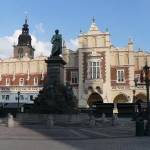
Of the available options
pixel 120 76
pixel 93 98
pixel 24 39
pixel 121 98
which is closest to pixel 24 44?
pixel 24 39

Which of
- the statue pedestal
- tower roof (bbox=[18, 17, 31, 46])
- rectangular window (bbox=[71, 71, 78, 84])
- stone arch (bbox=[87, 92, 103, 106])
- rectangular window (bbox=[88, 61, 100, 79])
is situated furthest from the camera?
tower roof (bbox=[18, 17, 31, 46])

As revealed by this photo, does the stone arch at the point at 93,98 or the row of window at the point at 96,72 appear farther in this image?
the stone arch at the point at 93,98

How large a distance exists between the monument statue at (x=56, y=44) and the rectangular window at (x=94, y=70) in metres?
40.1

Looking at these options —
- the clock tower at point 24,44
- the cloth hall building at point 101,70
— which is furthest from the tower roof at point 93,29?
the clock tower at point 24,44

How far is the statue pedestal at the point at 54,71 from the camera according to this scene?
3569 cm

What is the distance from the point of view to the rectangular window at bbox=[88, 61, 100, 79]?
78438 mm

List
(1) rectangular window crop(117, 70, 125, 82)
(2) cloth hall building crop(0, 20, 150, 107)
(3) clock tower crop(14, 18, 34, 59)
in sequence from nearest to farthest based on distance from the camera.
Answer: (2) cloth hall building crop(0, 20, 150, 107), (1) rectangular window crop(117, 70, 125, 82), (3) clock tower crop(14, 18, 34, 59)

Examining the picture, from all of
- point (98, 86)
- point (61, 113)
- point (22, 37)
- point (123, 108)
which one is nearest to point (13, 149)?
point (61, 113)

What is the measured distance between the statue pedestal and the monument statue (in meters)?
1.29

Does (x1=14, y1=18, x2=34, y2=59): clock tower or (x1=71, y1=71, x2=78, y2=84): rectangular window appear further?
(x1=14, y1=18, x2=34, y2=59): clock tower

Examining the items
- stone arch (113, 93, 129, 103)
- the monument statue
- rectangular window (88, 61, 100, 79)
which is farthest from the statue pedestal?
stone arch (113, 93, 129, 103)

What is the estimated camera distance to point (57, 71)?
3594cm

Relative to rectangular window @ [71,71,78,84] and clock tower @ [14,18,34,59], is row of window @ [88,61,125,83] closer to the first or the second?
rectangular window @ [71,71,78,84]

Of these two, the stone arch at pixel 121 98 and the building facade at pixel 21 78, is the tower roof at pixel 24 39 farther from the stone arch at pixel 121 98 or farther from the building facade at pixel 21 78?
the stone arch at pixel 121 98
